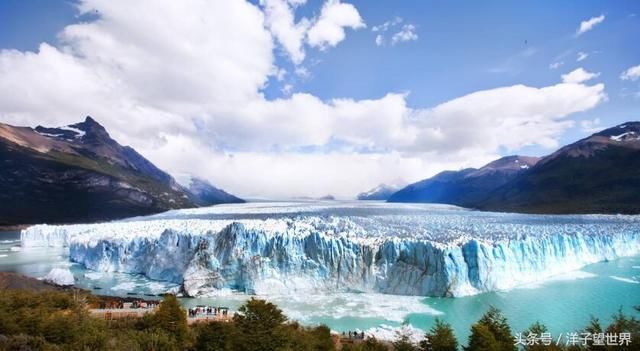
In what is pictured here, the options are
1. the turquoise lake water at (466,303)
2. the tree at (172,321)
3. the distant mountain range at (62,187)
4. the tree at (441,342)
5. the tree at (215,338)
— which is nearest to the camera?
the tree at (441,342)

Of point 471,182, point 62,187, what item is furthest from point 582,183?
point 62,187

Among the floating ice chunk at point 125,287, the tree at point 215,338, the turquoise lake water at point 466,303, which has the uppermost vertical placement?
the tree at point 215,338

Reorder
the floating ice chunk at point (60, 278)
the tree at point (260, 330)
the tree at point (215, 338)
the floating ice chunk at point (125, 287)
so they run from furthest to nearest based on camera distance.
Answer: the floating ice chunk at point (60, 278)
the floating ice chunk at point (125, 287)
the tree at point (215, 338)
the tree at point (260, 330)

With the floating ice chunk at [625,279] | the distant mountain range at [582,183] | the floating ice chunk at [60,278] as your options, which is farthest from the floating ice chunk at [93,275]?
the distant mountain range at [582,183]

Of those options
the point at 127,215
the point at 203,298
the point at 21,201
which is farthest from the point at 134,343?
the point at 21,201

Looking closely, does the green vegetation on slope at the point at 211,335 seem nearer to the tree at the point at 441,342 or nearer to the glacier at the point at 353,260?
the tree at the point at 441,342

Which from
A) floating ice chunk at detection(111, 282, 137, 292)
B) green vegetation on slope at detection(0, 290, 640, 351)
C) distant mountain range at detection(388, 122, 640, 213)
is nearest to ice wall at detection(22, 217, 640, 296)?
floating ice chunk at detection(111, 282, 137, 292)

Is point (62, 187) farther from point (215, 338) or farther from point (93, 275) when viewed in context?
point (215, 338)
